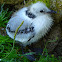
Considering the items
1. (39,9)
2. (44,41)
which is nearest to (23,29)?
(39,9)

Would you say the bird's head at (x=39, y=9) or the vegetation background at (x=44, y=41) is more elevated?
the bird's head at (x=39, y=9)

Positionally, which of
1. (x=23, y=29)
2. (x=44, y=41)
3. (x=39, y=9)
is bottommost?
(x=44, y=41)

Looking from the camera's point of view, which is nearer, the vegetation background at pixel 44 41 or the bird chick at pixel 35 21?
the bird chick at pixel 35 21

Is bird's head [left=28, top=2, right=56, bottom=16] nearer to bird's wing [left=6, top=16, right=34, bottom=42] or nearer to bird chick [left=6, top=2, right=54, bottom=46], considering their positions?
bird chick [left=6, top=2, right=54, bottom=46]

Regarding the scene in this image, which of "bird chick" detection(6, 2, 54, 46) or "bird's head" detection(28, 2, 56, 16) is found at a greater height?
"bird's head" detection(28, 2, 56, 16)

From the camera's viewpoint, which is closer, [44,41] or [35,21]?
[35,21]

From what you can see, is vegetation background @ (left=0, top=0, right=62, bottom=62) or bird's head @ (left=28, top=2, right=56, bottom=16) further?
vegetation background @ (left=0, top=0, right=62, bottom=62)

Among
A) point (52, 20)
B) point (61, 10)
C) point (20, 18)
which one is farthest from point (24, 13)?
point (61, 10)

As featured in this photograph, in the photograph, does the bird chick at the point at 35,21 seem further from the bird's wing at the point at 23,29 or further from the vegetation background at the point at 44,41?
the vegetation background at the point at 44,41

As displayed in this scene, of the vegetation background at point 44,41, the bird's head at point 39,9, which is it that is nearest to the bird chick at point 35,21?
the bird's head at point 39,9

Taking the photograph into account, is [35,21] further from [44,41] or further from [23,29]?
[44,41]

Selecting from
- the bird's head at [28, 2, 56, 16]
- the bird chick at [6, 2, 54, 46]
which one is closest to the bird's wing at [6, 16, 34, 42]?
the bird chick at [6, 2, 54, 46]
